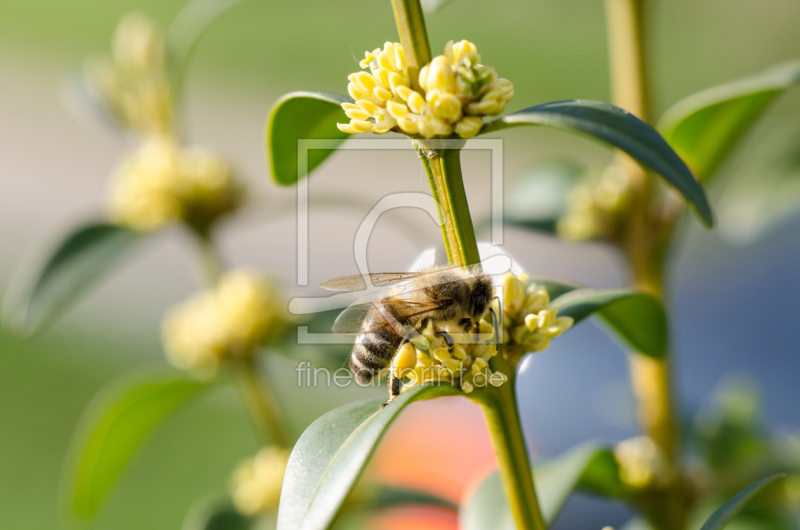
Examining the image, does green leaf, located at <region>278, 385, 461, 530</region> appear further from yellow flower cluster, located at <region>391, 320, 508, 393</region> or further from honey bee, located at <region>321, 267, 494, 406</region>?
honey bee, located at <region>321, 267, 494, 406</region>

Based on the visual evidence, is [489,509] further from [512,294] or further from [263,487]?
[263,487]

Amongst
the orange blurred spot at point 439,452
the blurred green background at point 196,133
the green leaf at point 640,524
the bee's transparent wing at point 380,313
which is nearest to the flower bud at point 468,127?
the bee's transparent wing at point 380,313

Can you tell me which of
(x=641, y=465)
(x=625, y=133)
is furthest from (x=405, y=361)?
(x=641, y=465)

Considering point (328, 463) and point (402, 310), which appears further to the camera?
point (402, 310)

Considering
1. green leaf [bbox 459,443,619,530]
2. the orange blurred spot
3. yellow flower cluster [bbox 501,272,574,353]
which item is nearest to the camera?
yellow flower cluster [bbox 501,272,574,353]

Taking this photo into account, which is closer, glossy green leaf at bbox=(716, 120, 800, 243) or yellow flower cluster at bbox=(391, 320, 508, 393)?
yellow flower cluster at bbox=(391, 320, 508, 393)

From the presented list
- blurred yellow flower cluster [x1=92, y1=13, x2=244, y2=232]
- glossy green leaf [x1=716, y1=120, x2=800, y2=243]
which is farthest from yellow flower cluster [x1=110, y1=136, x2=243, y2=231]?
glossy green leaf [x1=716, y1=120, x2=800, y2=243]

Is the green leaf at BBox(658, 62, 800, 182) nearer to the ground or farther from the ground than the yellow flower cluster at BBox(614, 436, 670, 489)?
farther from the ground

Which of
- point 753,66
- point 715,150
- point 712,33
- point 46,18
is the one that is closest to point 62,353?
point 715,150
